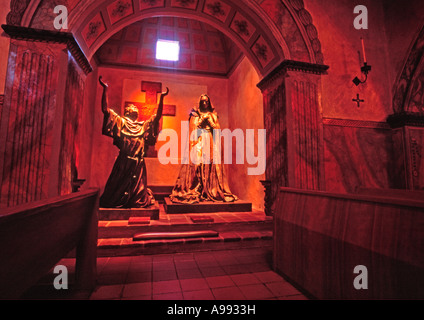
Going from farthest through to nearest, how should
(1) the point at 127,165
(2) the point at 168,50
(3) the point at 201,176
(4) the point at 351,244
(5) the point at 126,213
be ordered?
(2) the point at 168,50, (3) the point at 201,176, (1) the point at 127,165, (5) the point at 126,213, (4) the point at 351,244

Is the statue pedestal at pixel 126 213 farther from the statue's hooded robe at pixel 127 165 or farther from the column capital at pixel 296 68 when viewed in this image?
the column capital at pixel 296 68

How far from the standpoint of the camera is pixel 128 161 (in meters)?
4.48

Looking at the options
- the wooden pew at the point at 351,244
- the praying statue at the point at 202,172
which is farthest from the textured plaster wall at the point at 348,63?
the wooden pew at the point at 351,244

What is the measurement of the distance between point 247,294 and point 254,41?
5197 millimetres

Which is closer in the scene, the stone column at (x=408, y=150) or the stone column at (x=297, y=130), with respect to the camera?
the stone column at (x=297, y=130)

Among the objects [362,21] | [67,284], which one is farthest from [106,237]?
[362,21]

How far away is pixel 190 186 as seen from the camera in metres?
5.47

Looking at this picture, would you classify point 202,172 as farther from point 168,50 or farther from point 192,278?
point 168,50

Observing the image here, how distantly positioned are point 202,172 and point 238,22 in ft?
12.1

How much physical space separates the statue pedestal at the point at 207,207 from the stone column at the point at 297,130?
2.70 ft

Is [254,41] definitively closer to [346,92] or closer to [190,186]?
[346,92]

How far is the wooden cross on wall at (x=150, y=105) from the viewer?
8.06 metres

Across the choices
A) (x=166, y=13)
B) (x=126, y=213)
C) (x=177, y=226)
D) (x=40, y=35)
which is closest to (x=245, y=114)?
(x=166, y=13)

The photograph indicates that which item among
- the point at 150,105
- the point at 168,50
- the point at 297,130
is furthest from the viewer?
the point at 168,50
